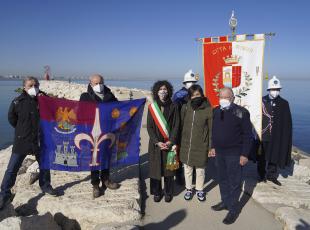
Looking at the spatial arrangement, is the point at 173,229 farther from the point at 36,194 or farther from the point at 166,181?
the point at 36,194

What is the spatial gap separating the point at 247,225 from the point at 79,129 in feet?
10.9

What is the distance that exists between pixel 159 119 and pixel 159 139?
1.21 feet

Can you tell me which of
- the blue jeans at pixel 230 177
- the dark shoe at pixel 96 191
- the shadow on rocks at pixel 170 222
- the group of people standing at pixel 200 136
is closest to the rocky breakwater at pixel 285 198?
the group of people standing at pixel 200 136

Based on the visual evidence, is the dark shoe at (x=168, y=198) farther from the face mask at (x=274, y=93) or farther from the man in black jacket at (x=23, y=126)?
the face mask at (x=274, y=93)

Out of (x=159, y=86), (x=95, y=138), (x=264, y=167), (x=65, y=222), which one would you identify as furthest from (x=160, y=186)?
(x=264, y=167)

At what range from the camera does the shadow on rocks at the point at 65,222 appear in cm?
474

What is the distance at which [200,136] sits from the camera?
500 centimetres

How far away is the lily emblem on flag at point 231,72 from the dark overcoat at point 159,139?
1.72 meters

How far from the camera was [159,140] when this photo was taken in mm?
5137

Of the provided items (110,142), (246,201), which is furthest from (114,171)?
(246,201)

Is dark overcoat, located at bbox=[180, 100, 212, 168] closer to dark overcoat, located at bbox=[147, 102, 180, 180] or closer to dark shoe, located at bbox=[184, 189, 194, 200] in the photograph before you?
dark overcoat, located at bbox=[147, 102, 180, 180]

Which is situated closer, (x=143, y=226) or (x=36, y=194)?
(x=143, y=226)

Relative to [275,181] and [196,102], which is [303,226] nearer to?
[275,181]

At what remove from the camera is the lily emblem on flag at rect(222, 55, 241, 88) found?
20.2 feet
